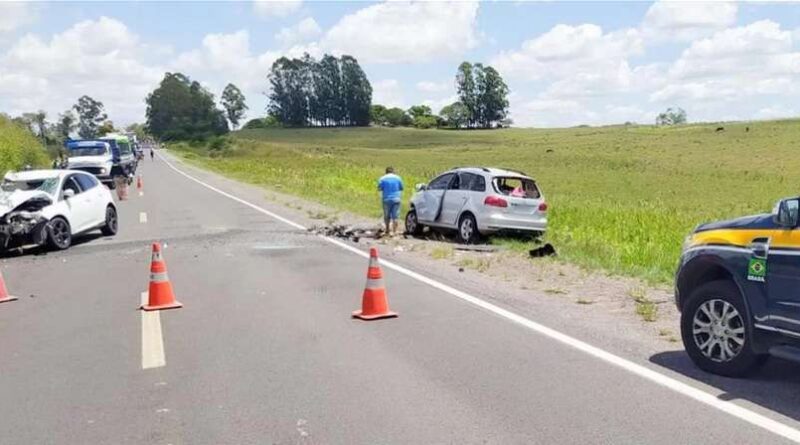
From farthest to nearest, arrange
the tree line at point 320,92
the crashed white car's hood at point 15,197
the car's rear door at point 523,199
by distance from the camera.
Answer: the tree line at point 320,92 → the car's rear door at point 523,199 → the crashed white car's hood at point 15,197

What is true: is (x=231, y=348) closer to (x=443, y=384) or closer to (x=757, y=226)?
(x=443, y=384)

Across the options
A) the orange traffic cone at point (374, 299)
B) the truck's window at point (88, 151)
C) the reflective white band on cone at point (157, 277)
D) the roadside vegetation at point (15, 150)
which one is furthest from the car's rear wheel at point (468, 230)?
the truck's window at point (88, 151)

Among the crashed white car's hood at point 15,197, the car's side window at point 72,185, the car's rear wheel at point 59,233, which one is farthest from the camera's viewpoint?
the car's side window at point 72,185

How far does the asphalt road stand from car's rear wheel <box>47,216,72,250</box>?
177 inches

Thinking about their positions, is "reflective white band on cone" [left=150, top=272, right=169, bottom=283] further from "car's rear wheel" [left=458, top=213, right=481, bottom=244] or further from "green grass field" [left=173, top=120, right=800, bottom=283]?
"car's rear wheel" [left=458, top=213, right=481, bottom=244]

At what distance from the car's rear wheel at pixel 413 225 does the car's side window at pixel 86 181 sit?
24.0 feet

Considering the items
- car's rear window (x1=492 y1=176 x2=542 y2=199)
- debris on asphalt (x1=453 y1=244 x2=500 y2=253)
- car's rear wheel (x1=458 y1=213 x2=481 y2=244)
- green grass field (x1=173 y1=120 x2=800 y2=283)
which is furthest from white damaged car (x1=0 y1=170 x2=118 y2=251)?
car's rear window (x1=492 y1=176 x2=542 y2=199)

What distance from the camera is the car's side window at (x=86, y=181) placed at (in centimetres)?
1825

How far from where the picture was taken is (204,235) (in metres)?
18.0

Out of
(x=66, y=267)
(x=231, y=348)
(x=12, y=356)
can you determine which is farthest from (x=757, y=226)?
(x=66, y=267)

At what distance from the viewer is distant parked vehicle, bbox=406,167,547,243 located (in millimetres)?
16375

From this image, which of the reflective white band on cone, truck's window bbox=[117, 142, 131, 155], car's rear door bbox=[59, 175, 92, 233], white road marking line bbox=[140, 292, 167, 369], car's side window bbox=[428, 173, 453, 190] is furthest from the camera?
truck's window bbox=[117, 142, 131, 155]

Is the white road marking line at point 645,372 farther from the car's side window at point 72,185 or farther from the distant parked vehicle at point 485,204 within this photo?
the car's side window at point 72,185

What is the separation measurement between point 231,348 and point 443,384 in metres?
2.28
